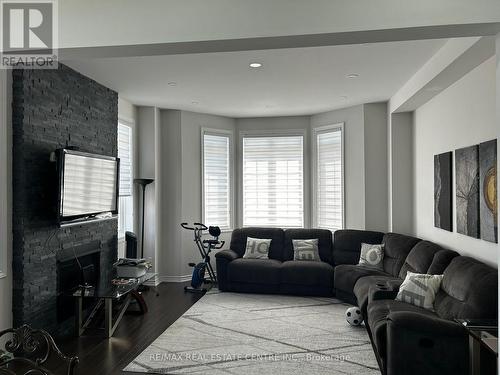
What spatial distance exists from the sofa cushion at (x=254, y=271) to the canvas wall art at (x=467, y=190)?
254 centimetres

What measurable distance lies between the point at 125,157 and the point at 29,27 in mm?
3470

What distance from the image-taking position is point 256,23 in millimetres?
2484

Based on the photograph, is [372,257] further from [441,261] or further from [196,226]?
[196,226]

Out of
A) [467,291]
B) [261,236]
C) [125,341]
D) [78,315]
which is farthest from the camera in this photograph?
[261,236]

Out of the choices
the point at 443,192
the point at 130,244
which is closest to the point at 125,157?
the point at 130,244

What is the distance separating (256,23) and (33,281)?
119 inches

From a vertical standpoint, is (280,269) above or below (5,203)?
below

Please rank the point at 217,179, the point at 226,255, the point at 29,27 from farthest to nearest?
the point at 217,179 → the point at 226,255 → the point at 29,27

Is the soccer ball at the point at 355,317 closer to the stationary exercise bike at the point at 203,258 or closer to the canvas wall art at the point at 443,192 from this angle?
the canvas wall art at the point at 443,192

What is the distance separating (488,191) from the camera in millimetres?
3457

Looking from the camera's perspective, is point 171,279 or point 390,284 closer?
point 390,284

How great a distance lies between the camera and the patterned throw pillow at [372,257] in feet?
17.8

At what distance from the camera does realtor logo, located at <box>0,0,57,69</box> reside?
2.63m

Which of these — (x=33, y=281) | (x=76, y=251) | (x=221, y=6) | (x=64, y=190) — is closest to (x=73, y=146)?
(x=64, y=190)
